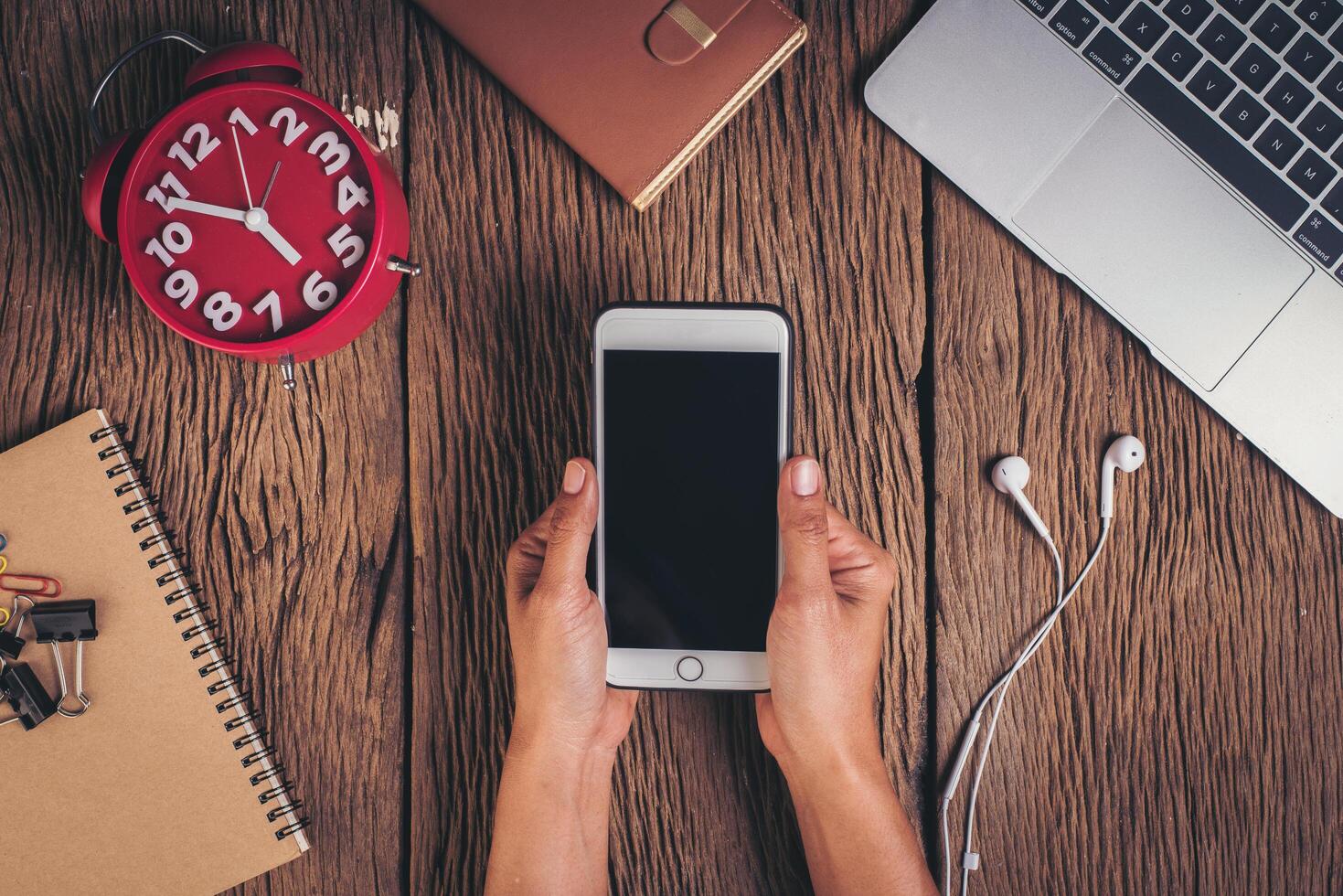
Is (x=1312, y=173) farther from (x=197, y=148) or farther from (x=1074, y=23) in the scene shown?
(x=197, y=148)

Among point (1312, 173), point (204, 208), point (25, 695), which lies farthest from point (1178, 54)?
point (25, 695)

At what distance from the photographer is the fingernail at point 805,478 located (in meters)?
0.61

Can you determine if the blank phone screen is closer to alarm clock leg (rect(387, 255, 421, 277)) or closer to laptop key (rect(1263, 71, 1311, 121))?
alarm clock leg (rect(387, 255, 421, 277))

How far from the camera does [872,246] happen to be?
0.69m

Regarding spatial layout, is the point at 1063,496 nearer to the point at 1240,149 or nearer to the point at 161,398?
the point at 1240,149

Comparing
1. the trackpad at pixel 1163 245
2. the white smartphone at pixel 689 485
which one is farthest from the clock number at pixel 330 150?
the trackpad at pixel 1163 245

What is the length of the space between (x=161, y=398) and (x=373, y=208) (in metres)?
0.29

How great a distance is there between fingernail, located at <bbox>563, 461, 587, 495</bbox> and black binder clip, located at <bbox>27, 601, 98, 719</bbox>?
0.42m

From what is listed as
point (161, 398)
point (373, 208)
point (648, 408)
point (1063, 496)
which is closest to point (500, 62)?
point (373, 208)

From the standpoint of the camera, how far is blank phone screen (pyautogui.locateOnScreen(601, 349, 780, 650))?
0.64 m

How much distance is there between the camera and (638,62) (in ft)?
2.12

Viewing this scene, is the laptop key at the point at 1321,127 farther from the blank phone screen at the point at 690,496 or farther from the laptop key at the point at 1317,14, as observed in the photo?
the blank phone screen at the point at 690,496

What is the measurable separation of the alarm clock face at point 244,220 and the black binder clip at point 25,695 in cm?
34

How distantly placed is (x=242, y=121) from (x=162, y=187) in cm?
8
